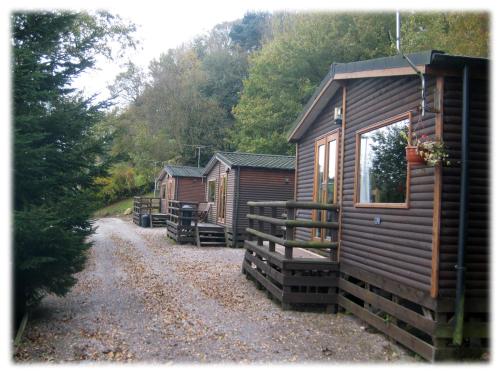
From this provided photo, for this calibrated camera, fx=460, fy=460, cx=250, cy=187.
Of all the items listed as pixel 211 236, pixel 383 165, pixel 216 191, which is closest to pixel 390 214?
pixel 383 165

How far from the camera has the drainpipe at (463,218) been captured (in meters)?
4.95

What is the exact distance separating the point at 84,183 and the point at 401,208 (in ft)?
17.0

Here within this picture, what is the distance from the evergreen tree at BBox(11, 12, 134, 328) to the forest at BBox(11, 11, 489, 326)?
0.02 metres

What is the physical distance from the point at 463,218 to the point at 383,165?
1742 millimetres

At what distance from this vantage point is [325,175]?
9.02 m

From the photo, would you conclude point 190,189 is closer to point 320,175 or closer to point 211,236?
point 211,236

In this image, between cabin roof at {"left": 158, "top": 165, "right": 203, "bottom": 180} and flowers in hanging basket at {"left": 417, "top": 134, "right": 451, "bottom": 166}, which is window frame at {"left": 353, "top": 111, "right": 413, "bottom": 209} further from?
cabin roof at {"left": 158, "top": 165, "right": 203, "bottom": 180}

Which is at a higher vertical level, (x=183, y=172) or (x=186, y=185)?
(x=183, y=172)

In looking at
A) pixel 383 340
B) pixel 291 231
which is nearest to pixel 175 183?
pixel 291 231

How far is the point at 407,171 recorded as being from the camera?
5828mm

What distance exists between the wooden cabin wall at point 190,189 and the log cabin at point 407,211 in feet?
57.3

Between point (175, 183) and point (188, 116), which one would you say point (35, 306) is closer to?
point (175, 183)

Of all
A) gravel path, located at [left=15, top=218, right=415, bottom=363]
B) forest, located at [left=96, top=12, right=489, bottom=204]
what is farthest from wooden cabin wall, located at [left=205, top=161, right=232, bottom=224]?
gravel path, located at [left=15, top=218, right=415, bottom=363]

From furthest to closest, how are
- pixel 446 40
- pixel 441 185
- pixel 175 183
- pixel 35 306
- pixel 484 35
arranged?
pixel 175 183 → pixel 446 40 → pixel 484 35 → pixel 35 306 → pixel 441 185
